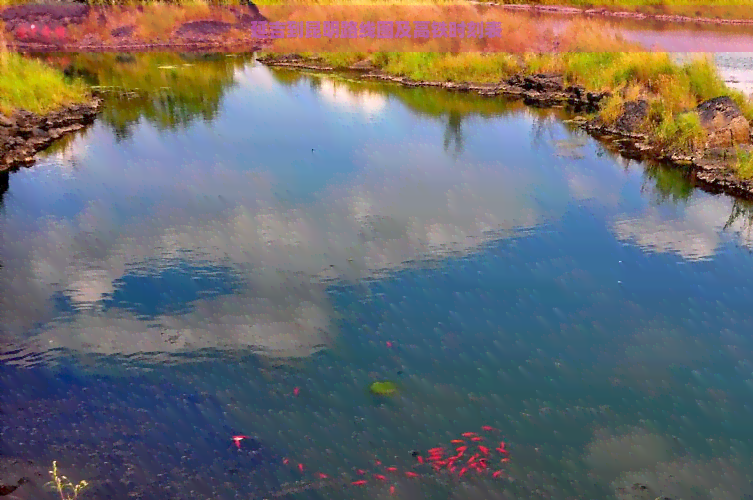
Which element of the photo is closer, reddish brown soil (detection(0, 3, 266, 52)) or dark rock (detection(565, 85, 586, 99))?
dark rock (detection(565, 85, 586, 99))

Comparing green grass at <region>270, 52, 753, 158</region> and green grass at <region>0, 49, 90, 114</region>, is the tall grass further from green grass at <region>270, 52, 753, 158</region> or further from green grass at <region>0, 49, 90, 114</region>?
green grass at <region>270, 52, 753, 158</region>

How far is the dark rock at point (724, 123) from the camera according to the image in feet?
41.1

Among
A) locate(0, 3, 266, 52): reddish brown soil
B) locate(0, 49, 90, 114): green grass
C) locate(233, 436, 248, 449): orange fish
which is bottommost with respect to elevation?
locate(233, 436, 248, 449): orange fish

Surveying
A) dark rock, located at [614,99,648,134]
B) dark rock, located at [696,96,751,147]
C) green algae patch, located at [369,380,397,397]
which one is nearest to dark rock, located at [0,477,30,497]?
green algae patch, located at [369,380,397,397]

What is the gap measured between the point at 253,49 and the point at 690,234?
26460 millimetres

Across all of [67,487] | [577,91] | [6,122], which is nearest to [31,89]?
[6,122]

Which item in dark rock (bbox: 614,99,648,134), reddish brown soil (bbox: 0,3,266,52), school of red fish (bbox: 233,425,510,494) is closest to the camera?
school of red fish (bbox: 233,425,510,494)

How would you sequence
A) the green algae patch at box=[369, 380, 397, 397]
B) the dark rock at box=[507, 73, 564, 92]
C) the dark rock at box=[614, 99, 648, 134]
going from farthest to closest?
the dark rock at box=[507, 73, 564, 92] < the dark rock at box=[614, 99, 648, 134] < the green algae patch at box=[369, 380, 397, 397]

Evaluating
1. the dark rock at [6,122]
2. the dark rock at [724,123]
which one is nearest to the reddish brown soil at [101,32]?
the dark rock at [6,122]

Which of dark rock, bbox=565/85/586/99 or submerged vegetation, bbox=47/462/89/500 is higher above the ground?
dark rock, bbox=565/85/586/99

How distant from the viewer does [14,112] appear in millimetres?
14047

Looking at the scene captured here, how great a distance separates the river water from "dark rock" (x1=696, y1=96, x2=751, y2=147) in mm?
1514

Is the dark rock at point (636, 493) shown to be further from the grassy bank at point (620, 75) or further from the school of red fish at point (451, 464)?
the grassy bank at point (620, 75)

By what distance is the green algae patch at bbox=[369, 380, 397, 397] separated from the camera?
570 centimetres
